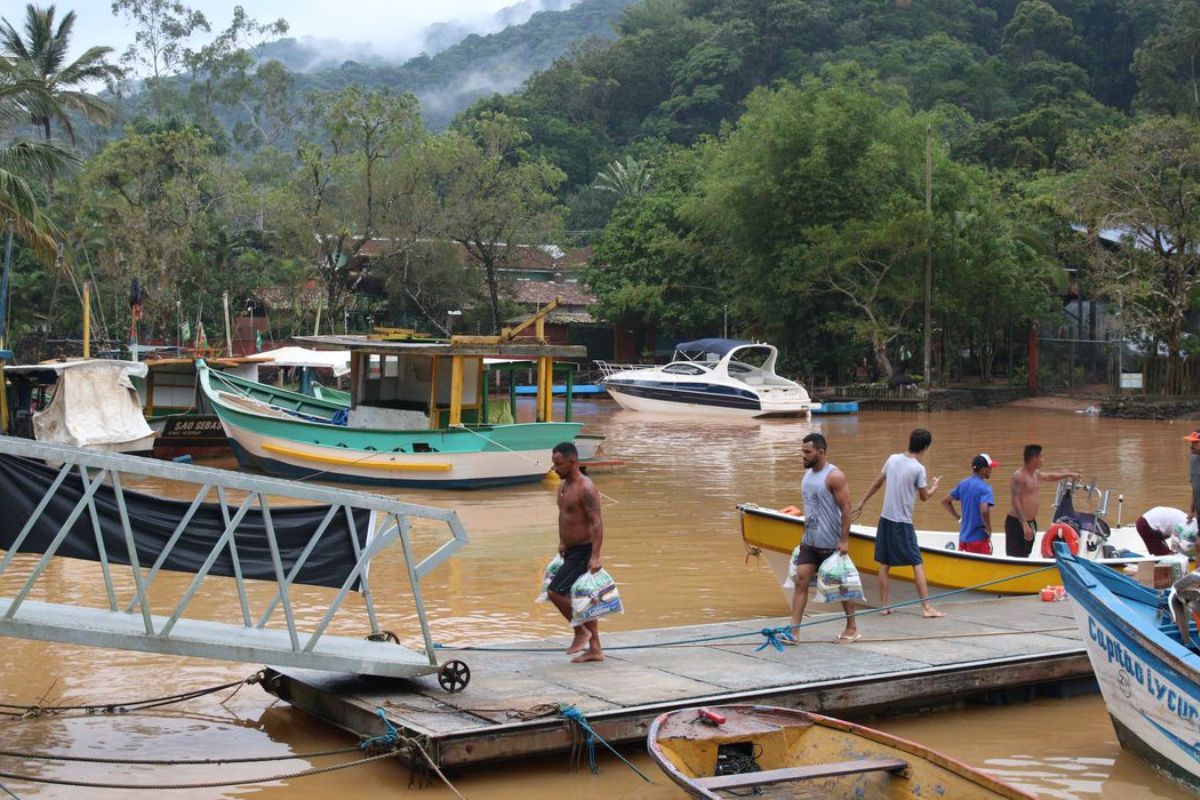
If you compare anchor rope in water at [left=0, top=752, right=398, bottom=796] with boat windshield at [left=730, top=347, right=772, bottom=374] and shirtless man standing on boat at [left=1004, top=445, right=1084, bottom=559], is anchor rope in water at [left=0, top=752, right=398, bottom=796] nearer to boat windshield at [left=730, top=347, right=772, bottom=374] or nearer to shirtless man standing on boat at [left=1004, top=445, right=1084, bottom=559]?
shirtless man standing on boat at [left=1004, top=445, right=1084, bottom=559]

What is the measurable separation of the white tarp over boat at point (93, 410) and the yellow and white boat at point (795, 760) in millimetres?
16871

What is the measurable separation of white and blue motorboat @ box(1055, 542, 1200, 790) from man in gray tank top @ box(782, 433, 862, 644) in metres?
1.54

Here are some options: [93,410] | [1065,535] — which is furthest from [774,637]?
[93,410]

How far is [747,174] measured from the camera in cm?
4097

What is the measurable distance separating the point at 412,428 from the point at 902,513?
1254cm

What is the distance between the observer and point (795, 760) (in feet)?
23.2

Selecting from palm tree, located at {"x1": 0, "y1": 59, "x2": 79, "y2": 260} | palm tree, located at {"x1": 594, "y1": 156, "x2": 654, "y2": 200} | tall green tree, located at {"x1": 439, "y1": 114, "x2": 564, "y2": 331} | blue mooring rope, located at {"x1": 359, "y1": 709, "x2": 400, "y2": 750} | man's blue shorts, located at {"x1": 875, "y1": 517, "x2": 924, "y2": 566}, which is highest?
palm tree, located at {"x1": 594, "y1": 156, "x2": 654, "y2": 200}

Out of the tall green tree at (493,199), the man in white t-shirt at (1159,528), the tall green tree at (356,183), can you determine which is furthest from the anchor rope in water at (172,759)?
the tall green tree at (493,199)

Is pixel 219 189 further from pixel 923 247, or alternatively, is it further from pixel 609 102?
pixel 609 102

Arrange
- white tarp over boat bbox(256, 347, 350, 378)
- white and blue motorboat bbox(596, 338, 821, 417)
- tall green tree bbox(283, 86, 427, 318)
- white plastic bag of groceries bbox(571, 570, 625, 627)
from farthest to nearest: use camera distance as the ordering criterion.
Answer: tall green tree bbox(283, 86, 427, 318), white and blue motorboat bbox(596, 338, 821, 417), white tarp over boat bbox(256, 347, 350, 378), white plastic bag of groceries bbox(571, 570, 625, 627)

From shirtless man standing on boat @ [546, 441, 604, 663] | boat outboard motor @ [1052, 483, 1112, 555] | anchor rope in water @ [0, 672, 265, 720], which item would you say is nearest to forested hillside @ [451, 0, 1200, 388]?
boat outboard motor @ [1052, 483, 1112, 555]

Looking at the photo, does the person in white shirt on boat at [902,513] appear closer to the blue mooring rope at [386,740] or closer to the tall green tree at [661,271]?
the blue mooring rope at [386,740]

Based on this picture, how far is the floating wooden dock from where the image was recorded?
7340 millimetres

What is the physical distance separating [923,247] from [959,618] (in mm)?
29457
